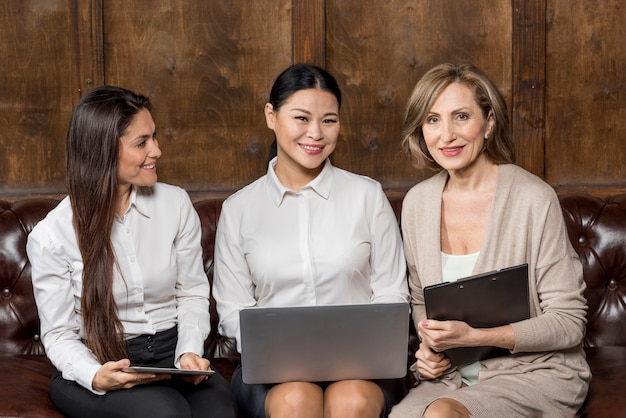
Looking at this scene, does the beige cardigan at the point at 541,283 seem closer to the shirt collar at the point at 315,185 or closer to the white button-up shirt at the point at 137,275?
the shirt collar at the point at 315,185

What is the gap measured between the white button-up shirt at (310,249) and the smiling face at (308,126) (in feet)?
0.29

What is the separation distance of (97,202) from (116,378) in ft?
1.71

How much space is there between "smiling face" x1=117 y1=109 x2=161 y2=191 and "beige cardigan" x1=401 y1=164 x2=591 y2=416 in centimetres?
85

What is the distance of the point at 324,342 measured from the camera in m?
2.21

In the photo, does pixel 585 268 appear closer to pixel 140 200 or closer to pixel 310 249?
pixel 310 249

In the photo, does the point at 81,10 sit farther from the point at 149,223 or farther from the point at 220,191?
the point at 149,223

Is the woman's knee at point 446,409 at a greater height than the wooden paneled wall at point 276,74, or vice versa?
the wooden paneled wall at point 276,74

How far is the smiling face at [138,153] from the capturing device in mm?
2518

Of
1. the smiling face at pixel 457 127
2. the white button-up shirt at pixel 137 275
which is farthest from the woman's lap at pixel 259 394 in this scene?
the smiling face at pixel 457 127

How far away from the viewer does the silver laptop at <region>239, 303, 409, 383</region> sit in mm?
2158

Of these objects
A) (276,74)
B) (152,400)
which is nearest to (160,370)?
(152,400)

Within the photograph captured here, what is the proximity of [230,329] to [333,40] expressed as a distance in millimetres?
1366

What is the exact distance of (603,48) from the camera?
3453mm

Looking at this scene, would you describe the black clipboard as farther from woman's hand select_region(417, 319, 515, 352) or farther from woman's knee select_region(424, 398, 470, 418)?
woman's knee select_region(424, 398, 470, 418)
